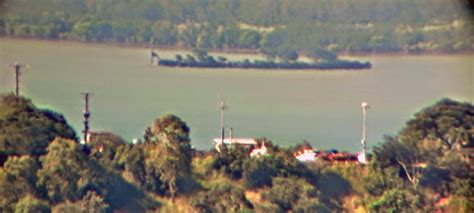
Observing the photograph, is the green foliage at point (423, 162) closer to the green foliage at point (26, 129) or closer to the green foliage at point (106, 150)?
the green foliage at point (106, 150)

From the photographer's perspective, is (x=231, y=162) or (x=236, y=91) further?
(x=236, y=91)

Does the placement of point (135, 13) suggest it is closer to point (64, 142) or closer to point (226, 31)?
point (226, 31)

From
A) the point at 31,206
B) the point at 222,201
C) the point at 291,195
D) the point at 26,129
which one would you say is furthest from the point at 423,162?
the point at 31,206

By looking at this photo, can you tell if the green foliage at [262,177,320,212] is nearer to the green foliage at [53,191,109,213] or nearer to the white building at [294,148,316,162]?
the green foliage at [53,191,109,213]

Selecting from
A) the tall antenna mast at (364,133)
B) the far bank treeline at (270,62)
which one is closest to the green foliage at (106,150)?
→ the tall antenna mast at (364,133)

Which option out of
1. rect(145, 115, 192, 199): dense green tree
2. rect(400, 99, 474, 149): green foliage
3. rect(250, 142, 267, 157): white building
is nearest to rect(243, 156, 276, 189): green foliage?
rect(145, 115, 192, 199): dense green tree

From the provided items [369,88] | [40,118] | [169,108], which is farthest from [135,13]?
[40,118]

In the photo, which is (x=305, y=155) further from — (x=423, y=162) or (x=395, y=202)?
(x=395, y=202)
